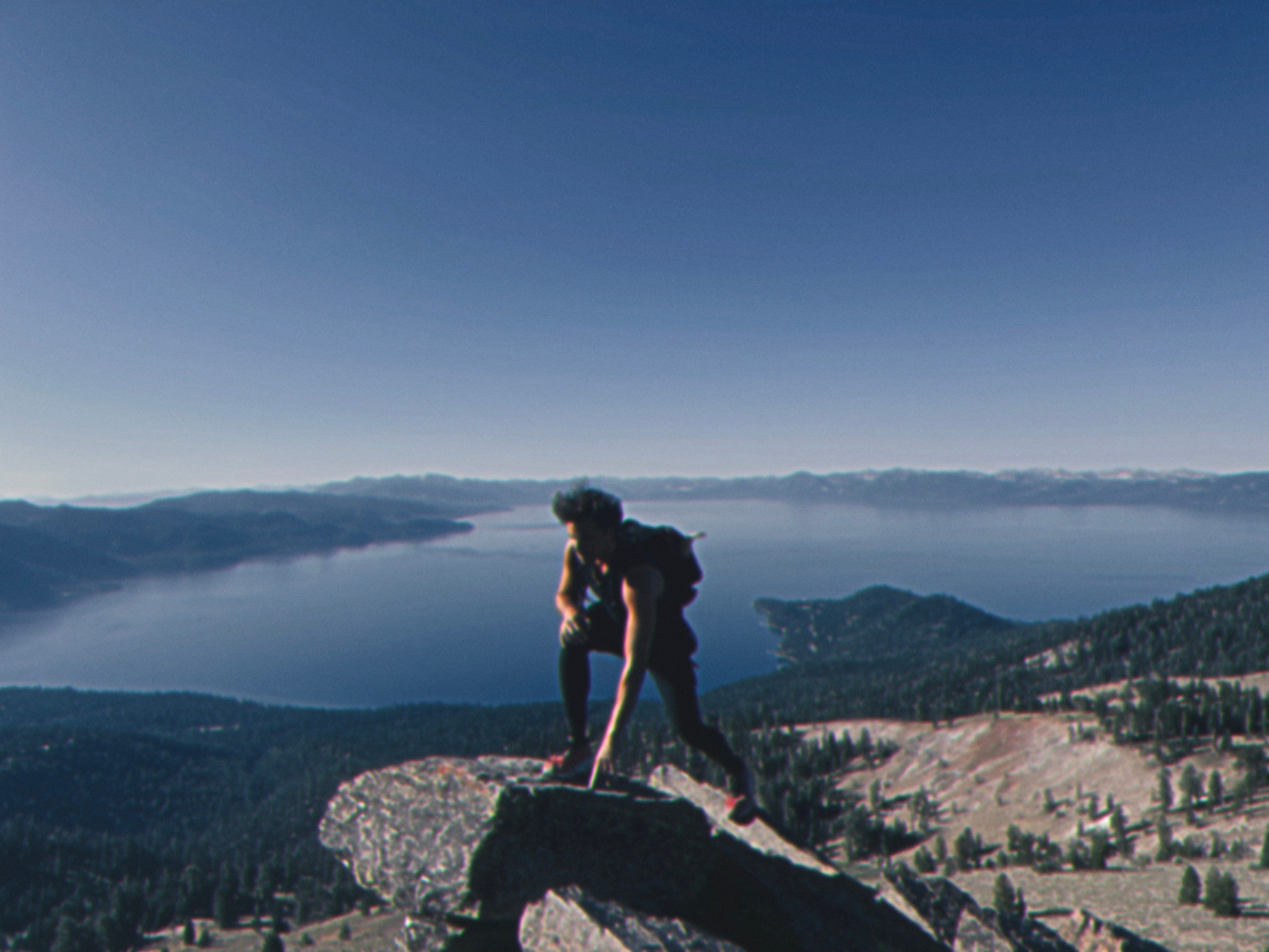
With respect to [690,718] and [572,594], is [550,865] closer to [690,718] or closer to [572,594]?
[690,718]

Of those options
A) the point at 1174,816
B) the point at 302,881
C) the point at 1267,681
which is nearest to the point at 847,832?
the point at 1174,816

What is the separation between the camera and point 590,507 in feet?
24.3

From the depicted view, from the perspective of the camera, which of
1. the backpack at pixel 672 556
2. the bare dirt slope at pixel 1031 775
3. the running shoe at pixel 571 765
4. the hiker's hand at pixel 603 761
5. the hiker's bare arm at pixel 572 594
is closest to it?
the hiker's hand at pixel 603 761

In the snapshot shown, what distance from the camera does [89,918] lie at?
434ft

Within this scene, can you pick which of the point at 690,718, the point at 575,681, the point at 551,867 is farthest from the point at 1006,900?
the point at 575,681

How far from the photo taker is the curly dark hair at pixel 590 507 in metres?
7.38

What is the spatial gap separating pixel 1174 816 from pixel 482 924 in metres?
67.7

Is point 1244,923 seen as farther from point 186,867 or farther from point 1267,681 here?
point 186,867

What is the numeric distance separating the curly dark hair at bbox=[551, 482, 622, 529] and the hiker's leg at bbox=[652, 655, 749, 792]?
208cm

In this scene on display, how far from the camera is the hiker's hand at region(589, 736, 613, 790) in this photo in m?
7.66

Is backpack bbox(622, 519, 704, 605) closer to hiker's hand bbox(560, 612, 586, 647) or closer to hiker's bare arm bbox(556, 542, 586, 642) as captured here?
hiker's bare arm bbox(556, 542, 586, 642)

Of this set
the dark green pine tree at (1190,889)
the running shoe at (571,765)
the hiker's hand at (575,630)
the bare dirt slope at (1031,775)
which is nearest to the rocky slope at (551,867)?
the running shoe at (571,765)

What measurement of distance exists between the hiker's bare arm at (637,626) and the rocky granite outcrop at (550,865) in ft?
5.68

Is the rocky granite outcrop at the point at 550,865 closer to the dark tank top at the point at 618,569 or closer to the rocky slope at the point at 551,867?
the rocky slope at the point at 551,867
